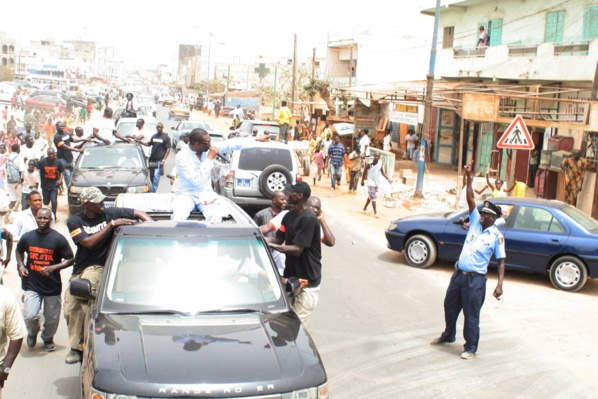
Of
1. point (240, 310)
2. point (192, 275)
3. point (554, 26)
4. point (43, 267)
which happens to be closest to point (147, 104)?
point (554, 26)

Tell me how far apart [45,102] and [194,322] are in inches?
1739

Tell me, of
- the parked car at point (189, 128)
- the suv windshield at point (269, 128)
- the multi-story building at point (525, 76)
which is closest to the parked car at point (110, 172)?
the multi-story building at point (525, 76)

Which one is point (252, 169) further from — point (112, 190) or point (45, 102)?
point (45, 102)

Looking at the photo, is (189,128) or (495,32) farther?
(189,128)

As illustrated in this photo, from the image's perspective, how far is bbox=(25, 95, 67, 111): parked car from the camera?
44406mm

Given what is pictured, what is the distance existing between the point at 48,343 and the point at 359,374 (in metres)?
3.36

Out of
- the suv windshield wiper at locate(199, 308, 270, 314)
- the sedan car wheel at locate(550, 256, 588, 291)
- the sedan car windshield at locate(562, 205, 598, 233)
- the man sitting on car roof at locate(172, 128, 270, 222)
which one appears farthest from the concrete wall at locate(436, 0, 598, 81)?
the suv windshield wiper at locate(199, 308, 270, 314)

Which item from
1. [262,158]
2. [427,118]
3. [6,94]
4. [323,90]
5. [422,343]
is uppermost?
[323,90]

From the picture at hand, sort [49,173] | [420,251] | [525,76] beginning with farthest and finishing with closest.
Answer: [525,76], [49,173], [420,251]

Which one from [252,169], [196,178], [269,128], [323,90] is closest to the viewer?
[196,178]

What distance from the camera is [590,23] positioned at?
2311cm

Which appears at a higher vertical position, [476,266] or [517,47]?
[517,47]

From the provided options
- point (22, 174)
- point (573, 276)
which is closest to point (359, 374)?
point (573, 276)

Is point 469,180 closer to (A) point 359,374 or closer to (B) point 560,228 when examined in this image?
(A) point 359,374
